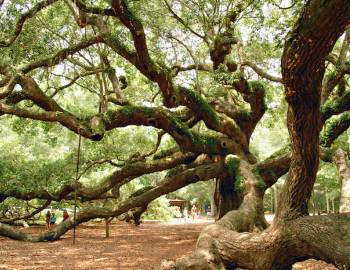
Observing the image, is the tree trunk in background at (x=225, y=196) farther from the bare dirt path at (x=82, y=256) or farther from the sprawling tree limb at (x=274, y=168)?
the bare dirt path at (x=82, y=256)

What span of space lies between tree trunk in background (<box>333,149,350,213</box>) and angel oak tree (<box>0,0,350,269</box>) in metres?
0.10

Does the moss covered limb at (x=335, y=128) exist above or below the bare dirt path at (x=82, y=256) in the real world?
above

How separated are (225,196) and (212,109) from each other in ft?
10.7

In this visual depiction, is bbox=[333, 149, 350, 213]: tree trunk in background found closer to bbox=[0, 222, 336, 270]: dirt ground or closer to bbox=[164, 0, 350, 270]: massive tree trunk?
bbox=[0, 222, 336, 270]: dirt ground

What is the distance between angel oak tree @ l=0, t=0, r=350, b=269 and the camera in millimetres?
4676

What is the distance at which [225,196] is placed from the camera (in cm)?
1311

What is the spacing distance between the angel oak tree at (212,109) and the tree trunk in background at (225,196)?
0.05 m

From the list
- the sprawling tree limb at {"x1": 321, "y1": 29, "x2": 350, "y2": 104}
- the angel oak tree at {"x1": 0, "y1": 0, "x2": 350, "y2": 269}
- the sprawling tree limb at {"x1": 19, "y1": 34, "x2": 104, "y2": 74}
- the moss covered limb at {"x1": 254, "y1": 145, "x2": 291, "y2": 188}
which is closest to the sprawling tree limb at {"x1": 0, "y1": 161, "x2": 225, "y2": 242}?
the angel oak tree at {"x1": 0, "y1": 0, "x2": 350, "y2": 269}

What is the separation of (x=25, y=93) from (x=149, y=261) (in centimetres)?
544

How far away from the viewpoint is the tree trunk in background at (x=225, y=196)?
12625 millimetres

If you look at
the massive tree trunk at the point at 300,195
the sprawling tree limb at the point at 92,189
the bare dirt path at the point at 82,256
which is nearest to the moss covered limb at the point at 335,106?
the sprawling tree limb at the point at 92,189

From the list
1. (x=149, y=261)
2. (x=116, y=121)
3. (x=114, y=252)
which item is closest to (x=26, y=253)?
(x=114, y=252)

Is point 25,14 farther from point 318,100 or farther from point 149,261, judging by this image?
point 318,100

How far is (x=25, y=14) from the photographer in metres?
9.66
